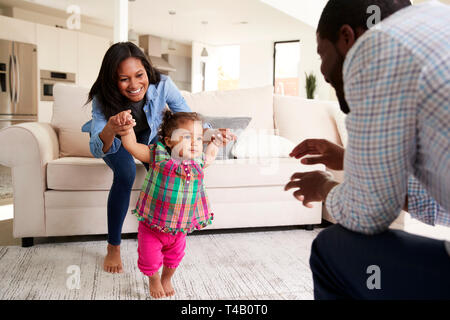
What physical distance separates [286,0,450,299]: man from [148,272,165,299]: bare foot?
911 millimetres

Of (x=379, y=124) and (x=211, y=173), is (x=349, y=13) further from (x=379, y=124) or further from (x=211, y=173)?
(x=211, y=173)

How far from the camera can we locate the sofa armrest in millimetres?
1991

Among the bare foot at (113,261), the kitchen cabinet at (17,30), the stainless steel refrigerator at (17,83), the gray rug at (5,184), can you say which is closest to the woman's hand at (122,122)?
the bare foot at (113,261)

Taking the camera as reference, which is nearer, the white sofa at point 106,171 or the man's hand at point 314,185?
the man's hand at point 314,185

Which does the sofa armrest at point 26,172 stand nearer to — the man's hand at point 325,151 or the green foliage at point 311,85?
the man's hand at point 325,151

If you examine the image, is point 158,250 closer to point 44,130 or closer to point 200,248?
point 200,248

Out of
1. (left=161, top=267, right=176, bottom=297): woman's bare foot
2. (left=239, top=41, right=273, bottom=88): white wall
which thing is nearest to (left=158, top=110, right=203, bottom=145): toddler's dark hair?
(left=161, top=267, right=176, bottom=297): woman's bare foot

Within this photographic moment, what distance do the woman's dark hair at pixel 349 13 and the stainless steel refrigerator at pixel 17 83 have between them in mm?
5765

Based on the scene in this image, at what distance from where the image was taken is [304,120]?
9.51 ft

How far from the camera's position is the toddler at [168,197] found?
1.49m

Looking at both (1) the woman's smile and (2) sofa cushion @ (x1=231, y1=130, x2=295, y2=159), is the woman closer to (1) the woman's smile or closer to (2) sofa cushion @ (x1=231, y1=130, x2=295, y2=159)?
(1) the woman's smile

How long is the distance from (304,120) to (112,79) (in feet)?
5.46

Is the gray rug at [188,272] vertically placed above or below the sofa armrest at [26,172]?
below

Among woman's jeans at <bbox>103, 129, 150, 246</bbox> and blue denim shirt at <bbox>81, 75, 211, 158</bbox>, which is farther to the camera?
woman's jeans at <bbox>103, 129, 150, 246</bbox>
